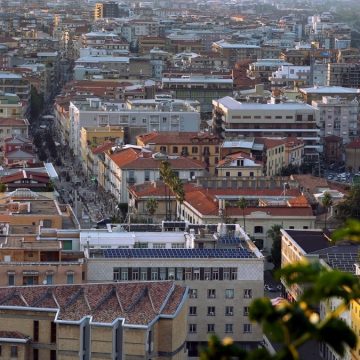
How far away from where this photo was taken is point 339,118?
5528 cm

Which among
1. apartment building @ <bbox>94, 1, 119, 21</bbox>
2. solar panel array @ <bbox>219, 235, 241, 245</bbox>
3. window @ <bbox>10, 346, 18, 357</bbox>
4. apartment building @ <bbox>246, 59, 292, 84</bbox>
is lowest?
apartment building @ <bbox>94, 1, 119, 21</bbox>

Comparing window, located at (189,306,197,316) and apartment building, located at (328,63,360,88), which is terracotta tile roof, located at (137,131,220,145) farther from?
apartment building, located at (328,63,360,88)

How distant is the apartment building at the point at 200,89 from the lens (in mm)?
60938

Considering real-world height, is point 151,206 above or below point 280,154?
above

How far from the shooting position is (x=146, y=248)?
69.3 feet

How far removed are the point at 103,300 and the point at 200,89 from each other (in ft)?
149

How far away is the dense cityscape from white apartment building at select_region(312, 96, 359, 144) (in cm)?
9

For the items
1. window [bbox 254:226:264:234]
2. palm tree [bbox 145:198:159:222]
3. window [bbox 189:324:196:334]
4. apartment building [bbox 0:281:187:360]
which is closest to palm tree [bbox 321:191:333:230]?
window [bbox 254:226:264:234]

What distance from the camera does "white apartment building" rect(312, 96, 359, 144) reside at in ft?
180

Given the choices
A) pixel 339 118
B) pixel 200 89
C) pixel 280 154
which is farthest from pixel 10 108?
pixel 339 118

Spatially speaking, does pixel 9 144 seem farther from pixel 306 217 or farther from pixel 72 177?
pixel 306 217

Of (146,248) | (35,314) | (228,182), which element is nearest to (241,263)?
(146,248)

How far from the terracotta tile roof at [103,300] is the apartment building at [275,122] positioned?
1321 inches

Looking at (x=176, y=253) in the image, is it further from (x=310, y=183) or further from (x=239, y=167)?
(x=239, y=167)
